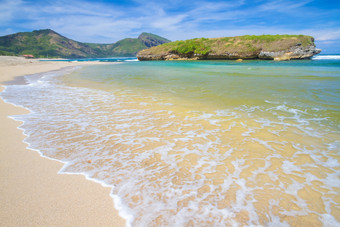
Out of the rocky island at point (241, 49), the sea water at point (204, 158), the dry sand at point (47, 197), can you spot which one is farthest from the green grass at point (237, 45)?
the dry sand at point (47, 197)

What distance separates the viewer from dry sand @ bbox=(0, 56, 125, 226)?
199 centimetres

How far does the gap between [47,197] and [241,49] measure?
72258mm

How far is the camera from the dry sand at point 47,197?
1.99 meters

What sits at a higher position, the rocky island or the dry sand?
the rocky island

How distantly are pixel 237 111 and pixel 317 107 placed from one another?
317 centimetres

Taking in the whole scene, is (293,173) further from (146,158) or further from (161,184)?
(146,158)

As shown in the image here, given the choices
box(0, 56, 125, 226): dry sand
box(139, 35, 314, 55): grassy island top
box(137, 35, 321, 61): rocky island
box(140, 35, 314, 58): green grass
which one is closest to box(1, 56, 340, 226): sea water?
box(0, 56, 125, 226): dry sand

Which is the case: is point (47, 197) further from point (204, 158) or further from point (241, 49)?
point (241, 49)

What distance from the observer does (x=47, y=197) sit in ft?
7.57

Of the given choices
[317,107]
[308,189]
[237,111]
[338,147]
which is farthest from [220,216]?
[317,107]

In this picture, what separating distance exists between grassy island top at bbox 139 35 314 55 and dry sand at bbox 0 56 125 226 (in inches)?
2750

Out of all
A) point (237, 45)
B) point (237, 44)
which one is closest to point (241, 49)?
point (237, 45)

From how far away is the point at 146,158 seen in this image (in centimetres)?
333

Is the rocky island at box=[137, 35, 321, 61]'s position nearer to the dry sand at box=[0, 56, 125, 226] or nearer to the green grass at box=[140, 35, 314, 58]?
the green grass at box=[140, 35, 314, 58]
